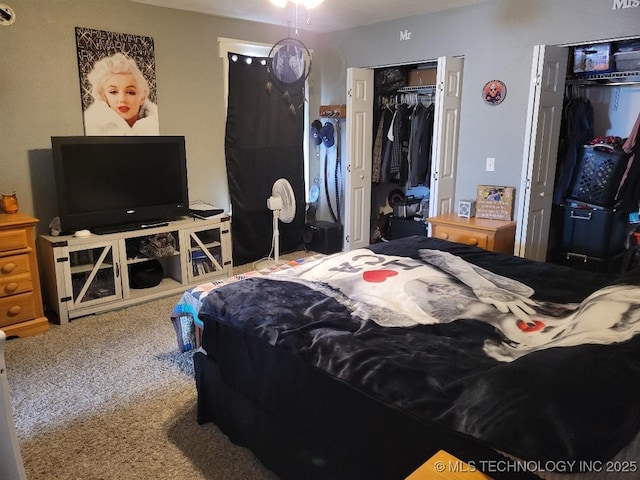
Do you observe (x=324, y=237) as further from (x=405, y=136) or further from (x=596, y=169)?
(x=596, y=169)

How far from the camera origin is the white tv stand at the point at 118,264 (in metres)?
3.61

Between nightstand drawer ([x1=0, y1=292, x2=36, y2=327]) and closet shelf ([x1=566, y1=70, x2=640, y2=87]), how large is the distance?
4.81m

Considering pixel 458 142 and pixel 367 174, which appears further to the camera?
pixel 367 174

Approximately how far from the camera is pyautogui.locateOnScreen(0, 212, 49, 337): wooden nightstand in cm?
329

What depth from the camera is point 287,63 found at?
4664 millimetres

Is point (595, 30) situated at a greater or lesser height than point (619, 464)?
greater

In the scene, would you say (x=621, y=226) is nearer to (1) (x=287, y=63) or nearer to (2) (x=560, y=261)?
(2) (x=560, y=261)

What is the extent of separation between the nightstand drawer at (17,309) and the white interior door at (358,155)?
3043 millimetres

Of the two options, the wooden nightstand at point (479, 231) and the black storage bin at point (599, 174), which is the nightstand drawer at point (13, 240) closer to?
the wooden nightstand at point (479, 231)

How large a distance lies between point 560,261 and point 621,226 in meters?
0.63

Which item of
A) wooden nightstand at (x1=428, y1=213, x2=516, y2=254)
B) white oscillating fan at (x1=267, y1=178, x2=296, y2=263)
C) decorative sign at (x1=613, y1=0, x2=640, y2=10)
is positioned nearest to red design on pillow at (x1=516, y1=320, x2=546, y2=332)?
wooden nightstand at (x1=428, y1=213, x2=516, y2=254)

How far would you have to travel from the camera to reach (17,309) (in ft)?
11.0

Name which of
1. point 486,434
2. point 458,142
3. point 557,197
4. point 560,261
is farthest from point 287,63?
point 486,434

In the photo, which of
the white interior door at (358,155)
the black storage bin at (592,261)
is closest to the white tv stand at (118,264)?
the white interior door at (358,155)
